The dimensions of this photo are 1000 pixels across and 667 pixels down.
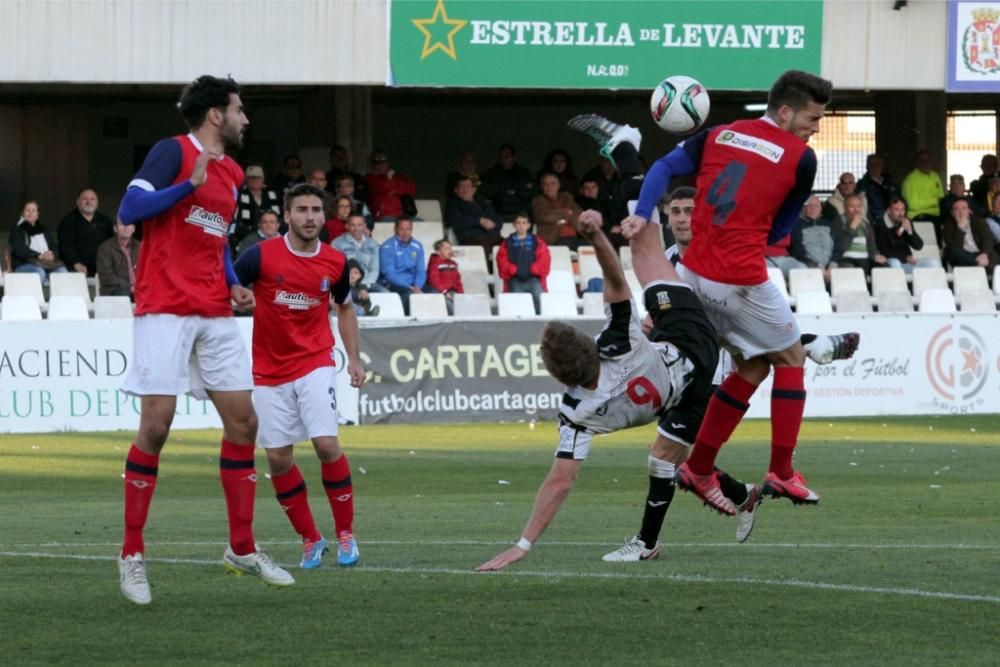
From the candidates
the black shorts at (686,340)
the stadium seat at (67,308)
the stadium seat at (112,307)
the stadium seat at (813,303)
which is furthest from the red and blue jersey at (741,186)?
the stadium seat at (813,303)

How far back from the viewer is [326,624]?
7.27 metres

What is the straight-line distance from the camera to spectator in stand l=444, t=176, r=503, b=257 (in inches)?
985

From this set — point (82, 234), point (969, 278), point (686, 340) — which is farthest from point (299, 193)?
point (969, 278)

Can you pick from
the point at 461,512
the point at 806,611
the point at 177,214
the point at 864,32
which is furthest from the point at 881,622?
the point at 864,32

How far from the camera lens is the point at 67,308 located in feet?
69.5

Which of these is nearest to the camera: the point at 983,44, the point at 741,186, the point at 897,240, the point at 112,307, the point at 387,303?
the point at 741,186

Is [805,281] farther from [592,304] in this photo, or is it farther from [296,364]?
[296,364]

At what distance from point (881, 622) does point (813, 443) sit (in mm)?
12207

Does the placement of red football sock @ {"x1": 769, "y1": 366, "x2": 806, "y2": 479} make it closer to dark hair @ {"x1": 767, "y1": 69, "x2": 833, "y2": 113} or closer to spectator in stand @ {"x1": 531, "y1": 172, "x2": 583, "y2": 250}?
dark hair @ {"x1": 767, "y1": 69, "x2": 833, "y2": 113}

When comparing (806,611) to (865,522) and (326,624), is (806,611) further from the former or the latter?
(865,522)

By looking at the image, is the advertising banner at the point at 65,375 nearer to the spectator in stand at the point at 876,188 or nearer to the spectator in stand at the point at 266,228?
the spectator in stand at the point at 266,228

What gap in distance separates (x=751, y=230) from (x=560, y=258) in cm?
1569

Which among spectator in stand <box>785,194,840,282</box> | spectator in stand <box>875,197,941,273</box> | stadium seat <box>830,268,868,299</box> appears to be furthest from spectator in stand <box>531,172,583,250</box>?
spectator in stand <box>875,197,941,273</box>

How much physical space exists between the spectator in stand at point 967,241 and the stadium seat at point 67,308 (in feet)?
41.9
